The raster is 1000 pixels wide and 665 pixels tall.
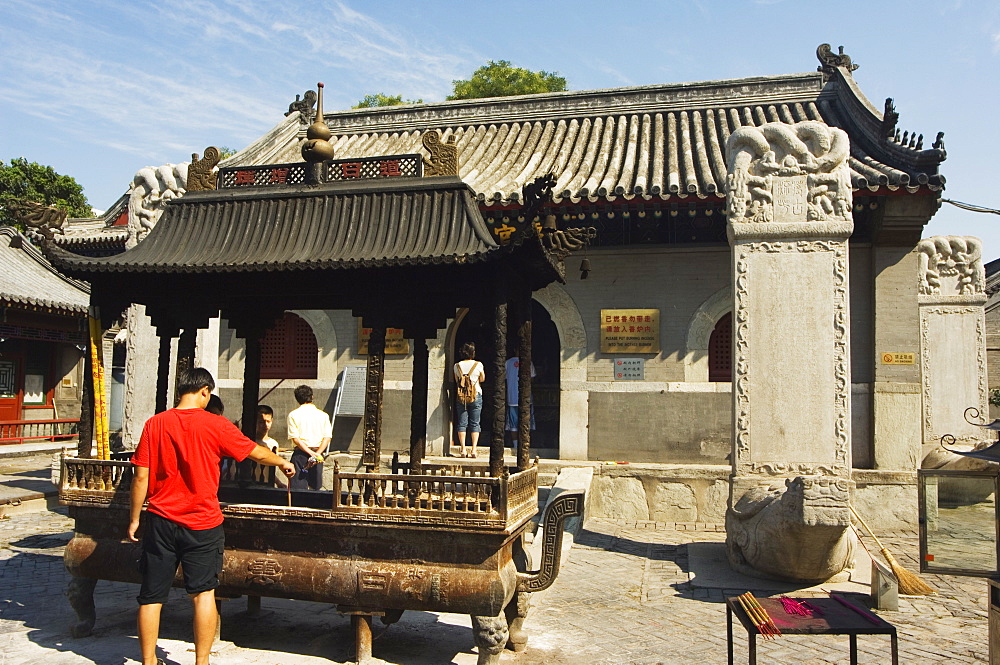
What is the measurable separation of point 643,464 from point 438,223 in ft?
19.6

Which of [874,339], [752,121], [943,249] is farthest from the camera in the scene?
[752,121]

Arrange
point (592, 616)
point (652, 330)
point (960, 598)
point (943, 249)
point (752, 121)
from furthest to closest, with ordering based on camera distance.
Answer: point (752, 121) → point (943, 249) → point (652, 330) → point (960, 598) → point (592, 616)

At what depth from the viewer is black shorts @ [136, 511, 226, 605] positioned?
4.62 meters

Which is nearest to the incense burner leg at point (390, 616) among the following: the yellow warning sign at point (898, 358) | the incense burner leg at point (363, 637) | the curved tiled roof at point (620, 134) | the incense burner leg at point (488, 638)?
the incense burner leg at point (363, 637)

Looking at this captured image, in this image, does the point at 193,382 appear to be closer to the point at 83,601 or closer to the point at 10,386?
the point at 83,601

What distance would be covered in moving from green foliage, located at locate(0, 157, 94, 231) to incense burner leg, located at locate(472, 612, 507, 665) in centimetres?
2416

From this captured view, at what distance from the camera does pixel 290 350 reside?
12289 millimetres

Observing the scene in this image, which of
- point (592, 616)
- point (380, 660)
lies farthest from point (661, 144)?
point (380, 660)

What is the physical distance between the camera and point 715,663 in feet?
16.9

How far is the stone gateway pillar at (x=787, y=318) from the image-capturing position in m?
7.66

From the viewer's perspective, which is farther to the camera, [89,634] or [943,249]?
[943,249]

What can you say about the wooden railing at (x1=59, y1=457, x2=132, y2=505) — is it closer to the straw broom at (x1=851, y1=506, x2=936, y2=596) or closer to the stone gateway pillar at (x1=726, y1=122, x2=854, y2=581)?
the stone gateway pillar at (x1=726, y1=122, x2=854, y2=581)

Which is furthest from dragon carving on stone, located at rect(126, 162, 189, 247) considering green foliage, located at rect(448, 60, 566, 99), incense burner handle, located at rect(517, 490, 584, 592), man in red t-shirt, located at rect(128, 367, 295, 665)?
green foliage, located at rect(448, 60, 566, 99)

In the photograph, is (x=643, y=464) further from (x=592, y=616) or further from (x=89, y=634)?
(x=89, y=634)
